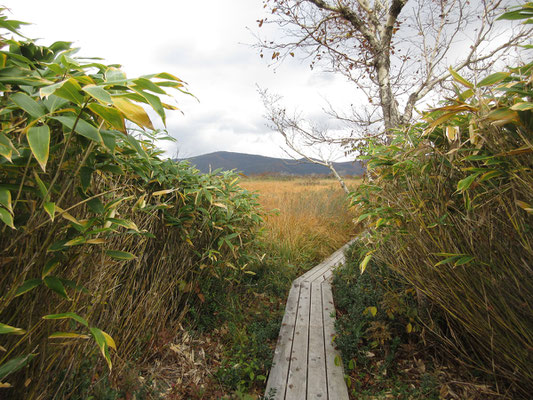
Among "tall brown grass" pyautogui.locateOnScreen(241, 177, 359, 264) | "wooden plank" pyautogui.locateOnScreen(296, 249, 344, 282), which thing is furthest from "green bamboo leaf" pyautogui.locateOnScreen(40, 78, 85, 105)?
"wooden plank" pyautogui.locateOnScreen(296, 249, 344, 282)

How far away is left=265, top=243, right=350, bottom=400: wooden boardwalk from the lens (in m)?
2.20

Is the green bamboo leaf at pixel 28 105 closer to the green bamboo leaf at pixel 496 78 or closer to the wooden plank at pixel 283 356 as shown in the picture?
the green bamboo leaf at pixel 496 78

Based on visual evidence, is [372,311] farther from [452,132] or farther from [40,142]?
[40,142]

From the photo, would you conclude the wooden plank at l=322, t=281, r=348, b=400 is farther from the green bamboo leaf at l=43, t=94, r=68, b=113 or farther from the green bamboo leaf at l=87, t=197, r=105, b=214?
the green bamboo leaf at l=43, t=94, r=68, b=113

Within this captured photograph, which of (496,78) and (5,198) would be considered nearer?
(5,198)

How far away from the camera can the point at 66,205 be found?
3.76 ft

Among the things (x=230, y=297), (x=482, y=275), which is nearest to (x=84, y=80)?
(x=482, y=275)

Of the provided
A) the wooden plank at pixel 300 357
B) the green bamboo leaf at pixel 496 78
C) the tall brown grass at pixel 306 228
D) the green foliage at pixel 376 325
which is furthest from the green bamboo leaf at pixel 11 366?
the tall brown grass at pixel 306 228

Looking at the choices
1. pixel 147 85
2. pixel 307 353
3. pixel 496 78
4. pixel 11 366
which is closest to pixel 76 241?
pixel 11 366

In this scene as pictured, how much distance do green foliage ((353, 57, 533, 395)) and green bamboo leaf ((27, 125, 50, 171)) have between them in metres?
1.48

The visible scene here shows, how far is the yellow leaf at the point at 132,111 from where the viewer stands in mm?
708

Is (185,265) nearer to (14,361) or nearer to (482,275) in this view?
(14,361)

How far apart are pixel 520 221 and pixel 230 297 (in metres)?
2.79

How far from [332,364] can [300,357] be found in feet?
0.95
